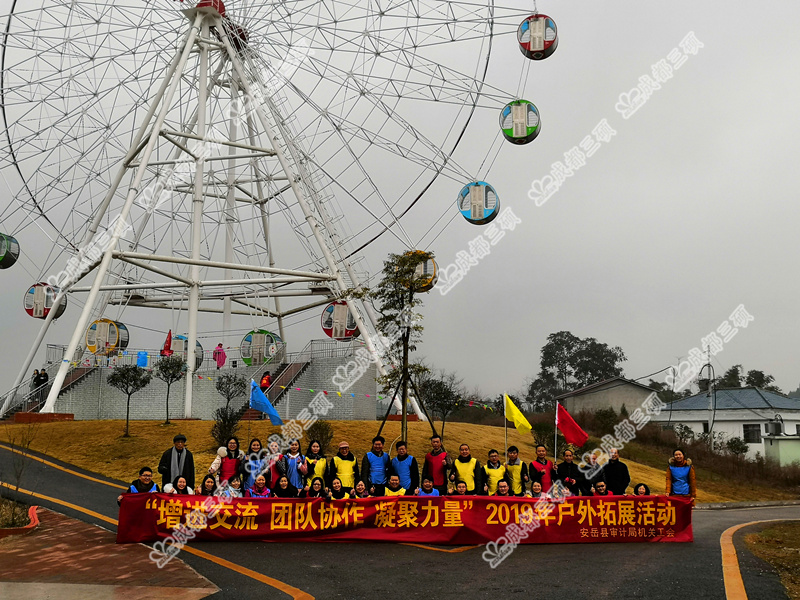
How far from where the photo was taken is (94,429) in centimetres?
2275

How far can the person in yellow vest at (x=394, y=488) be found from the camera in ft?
38.1

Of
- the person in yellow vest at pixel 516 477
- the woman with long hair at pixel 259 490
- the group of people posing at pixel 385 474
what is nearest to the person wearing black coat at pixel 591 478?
the group of people posing at pixel 385 474

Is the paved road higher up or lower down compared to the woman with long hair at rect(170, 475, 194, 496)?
lower down

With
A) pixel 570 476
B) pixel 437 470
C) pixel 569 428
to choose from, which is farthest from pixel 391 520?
pixel 569 428

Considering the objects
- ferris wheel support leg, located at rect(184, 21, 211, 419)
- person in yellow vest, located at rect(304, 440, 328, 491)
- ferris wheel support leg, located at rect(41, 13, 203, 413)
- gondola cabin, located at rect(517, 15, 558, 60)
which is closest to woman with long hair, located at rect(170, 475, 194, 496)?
person in yellow vest, located at rect(304, 440, 328, 491)

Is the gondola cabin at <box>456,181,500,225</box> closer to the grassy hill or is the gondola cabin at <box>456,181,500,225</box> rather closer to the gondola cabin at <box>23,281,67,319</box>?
the grassy hill

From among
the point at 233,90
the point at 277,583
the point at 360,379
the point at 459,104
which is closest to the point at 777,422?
the point at 360,379

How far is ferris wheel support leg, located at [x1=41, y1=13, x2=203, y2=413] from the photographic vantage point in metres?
21.6

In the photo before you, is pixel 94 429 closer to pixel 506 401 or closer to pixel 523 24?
pixel 506 401

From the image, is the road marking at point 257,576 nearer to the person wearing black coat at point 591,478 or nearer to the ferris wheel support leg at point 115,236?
the person wearing black coat at point 591,478

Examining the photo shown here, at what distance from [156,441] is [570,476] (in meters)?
13.9

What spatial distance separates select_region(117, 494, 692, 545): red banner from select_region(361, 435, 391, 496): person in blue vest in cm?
77

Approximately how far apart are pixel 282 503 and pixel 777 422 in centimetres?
4762

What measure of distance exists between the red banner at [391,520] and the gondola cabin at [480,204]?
38.8 feet
